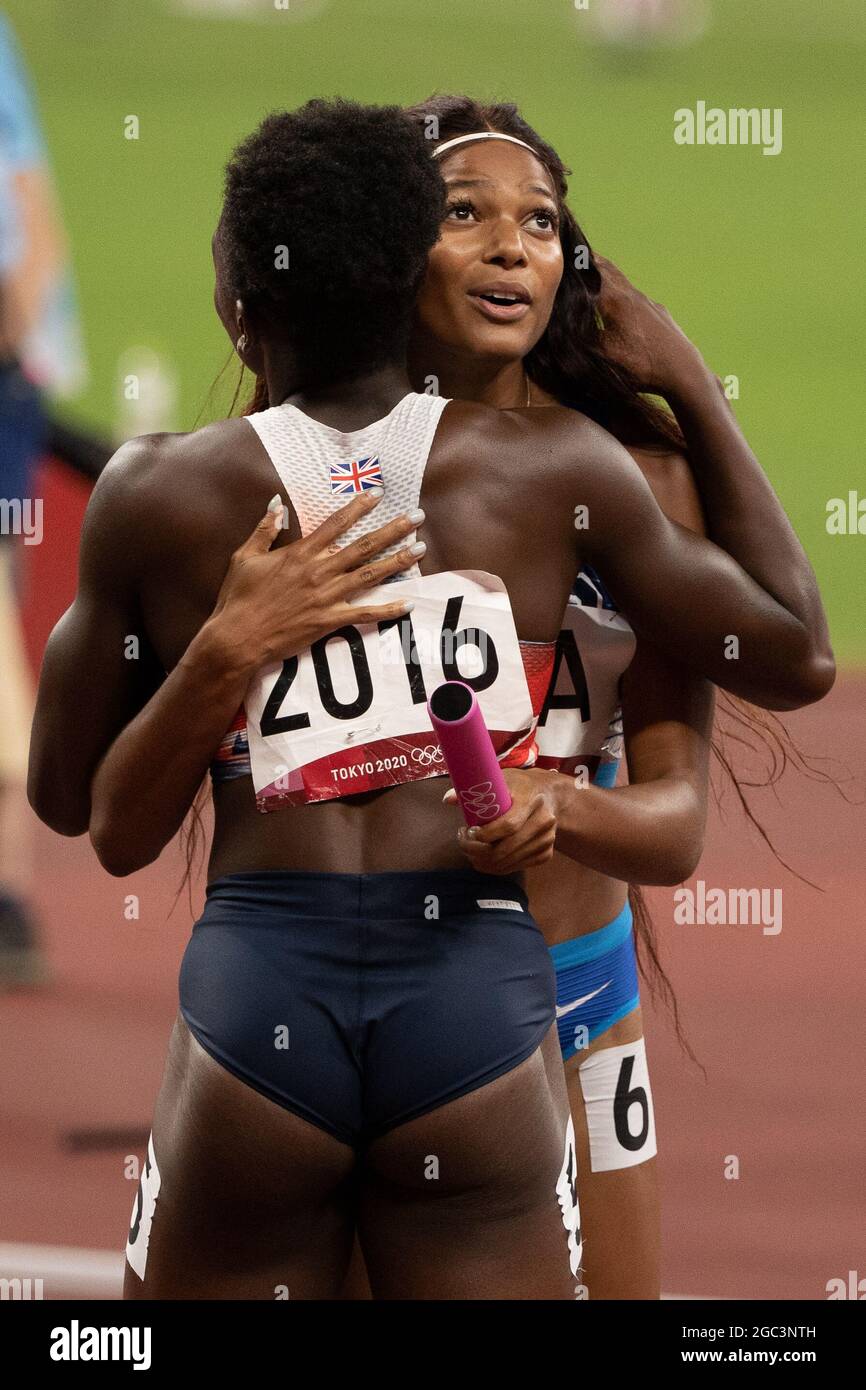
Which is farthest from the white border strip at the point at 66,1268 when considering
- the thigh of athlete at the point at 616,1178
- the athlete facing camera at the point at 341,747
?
the athlete facing camera at the point at 341,747

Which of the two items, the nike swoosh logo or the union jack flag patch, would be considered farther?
the nike swoosh logo

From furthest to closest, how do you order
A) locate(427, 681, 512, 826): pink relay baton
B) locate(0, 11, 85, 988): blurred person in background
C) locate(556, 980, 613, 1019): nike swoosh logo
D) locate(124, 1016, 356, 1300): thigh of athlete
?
1. locate(0, 11, 85, 988): blurred person in background
2. locate(556, 980, 613, 1019): nike swoosh logo
3. locate(124, 1016, 356, 1300): thigh of athlete
4. locate(427, 681, 512, 826): pink relay baton

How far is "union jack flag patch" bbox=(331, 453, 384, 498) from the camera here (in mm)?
1904

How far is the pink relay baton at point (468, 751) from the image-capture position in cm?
169

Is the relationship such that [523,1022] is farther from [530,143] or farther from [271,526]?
[530,143]

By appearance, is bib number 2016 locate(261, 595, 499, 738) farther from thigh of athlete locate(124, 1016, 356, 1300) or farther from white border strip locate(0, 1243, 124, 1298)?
white border strip locate(0, 1243, 124, 1298)

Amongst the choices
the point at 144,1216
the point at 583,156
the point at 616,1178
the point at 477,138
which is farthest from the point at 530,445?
the point at 583,156

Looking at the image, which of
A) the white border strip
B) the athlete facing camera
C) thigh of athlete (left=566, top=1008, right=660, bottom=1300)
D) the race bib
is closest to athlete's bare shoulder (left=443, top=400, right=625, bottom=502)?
the athlete facing camera

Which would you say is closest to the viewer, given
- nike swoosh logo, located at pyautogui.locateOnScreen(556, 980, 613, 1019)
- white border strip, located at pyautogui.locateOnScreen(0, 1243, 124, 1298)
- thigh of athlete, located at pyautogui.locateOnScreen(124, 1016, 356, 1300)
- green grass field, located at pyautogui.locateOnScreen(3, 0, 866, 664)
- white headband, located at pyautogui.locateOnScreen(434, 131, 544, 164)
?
thigh of athlete, located at pyautogui.locateOnScreen(124, 1016, 356, 1300)

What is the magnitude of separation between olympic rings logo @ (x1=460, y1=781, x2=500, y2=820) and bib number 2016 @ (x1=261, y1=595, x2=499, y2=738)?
15 cm

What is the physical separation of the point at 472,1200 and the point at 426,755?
42 cm

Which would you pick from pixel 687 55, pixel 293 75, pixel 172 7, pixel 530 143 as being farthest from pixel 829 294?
pixel 530 143

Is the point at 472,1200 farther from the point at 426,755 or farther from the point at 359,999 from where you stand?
the point at 426,755

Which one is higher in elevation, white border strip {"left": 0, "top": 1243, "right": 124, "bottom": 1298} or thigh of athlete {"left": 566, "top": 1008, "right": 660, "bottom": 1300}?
thigh of athlete {"left": 566, "top": 1008, "right": 660, "bottom": 1300}
